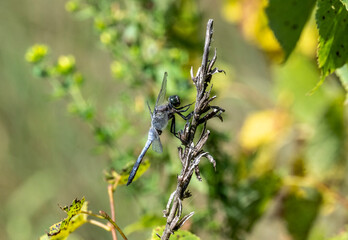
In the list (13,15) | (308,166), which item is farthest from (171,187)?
(13,15)

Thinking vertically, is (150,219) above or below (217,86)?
below

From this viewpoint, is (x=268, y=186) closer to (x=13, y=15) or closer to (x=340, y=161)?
(x=340, y=161)

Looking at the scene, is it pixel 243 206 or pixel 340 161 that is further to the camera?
pixel 340 161

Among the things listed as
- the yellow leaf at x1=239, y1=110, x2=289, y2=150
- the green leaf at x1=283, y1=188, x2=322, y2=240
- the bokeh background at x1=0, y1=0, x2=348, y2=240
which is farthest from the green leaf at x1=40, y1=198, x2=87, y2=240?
the yellow leaf at x1=239, y1=110, x2=289, y2=150

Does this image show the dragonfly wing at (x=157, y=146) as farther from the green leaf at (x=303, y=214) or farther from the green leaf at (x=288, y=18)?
the green leaf at (x=303, y=214)

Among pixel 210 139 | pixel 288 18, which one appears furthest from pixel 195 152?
pixel 210 139

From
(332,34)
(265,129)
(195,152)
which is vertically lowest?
(195,152)

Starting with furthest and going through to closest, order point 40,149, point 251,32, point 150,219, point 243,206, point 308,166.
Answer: point 40,149, point 251,32, point 308,166, point 243,206, point 150,219

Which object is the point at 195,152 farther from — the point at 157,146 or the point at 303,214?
the point at 303,214
